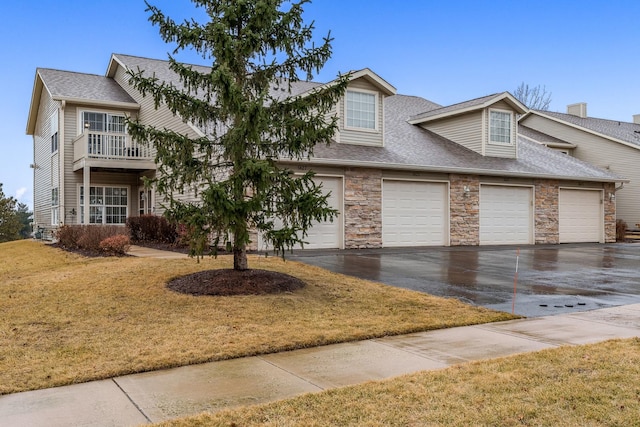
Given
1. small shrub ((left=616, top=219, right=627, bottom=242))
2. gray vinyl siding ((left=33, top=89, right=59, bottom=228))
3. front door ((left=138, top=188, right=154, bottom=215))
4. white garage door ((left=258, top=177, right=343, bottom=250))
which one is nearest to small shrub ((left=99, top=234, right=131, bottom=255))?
white garage door ((left=258, top=177, right=343, bottom=250))

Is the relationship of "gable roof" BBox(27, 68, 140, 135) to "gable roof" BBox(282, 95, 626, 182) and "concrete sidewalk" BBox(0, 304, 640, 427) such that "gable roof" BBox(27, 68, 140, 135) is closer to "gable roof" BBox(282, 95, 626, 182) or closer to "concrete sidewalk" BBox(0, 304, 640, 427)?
"gable roof" BBox(282, 95, 626, 182)

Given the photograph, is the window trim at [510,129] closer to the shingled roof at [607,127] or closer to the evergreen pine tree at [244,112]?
the shingled roof at [607,127]

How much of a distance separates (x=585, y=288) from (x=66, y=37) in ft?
64.9

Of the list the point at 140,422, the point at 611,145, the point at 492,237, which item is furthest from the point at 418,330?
the point at 611,145

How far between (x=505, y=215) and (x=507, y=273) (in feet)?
29.2

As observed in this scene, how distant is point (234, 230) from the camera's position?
8258 millimetres

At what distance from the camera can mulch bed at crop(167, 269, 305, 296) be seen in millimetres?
8398

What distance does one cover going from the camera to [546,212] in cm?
2108

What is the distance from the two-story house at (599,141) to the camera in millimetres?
26062

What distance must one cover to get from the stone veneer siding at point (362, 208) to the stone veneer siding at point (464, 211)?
3.08 meters

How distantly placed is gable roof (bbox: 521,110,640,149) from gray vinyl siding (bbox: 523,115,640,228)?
0.99 feet

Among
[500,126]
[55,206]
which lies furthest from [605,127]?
[55,206]

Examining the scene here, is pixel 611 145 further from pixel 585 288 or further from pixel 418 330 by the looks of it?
pixel 418 330

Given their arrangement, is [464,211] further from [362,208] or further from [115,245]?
[115,245]
